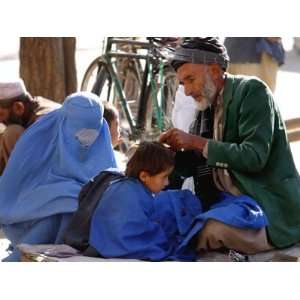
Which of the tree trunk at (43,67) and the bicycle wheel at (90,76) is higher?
the tree trunk at (43,67)

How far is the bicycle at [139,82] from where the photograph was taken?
379 inches

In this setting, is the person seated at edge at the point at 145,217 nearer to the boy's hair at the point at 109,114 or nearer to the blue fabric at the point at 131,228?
the blue fabric at the point at 131,228

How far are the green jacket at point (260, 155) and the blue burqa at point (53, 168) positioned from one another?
839 millimetres

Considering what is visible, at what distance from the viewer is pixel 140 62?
1035 centimetres

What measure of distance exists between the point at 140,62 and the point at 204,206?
457cm

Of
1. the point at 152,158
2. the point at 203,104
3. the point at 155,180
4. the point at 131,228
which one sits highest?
the point at 203,104

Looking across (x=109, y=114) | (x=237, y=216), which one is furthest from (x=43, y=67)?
(x=237, y=216)

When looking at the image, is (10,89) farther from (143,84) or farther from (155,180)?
(143,84)

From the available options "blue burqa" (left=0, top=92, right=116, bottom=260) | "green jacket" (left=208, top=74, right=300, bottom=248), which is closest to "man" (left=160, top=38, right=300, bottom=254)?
"green jacket" (left=208, top=74, right=300, bottom=248)

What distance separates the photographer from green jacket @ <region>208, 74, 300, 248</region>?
5637 mm

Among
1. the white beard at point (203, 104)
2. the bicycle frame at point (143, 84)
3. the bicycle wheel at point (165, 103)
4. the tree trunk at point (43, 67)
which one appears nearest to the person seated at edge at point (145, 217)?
the white beard at point (203, 104)

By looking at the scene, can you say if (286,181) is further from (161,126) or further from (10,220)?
(161,126)

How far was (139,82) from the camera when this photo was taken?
10289mm

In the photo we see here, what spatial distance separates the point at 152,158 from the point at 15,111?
1.53 metres
